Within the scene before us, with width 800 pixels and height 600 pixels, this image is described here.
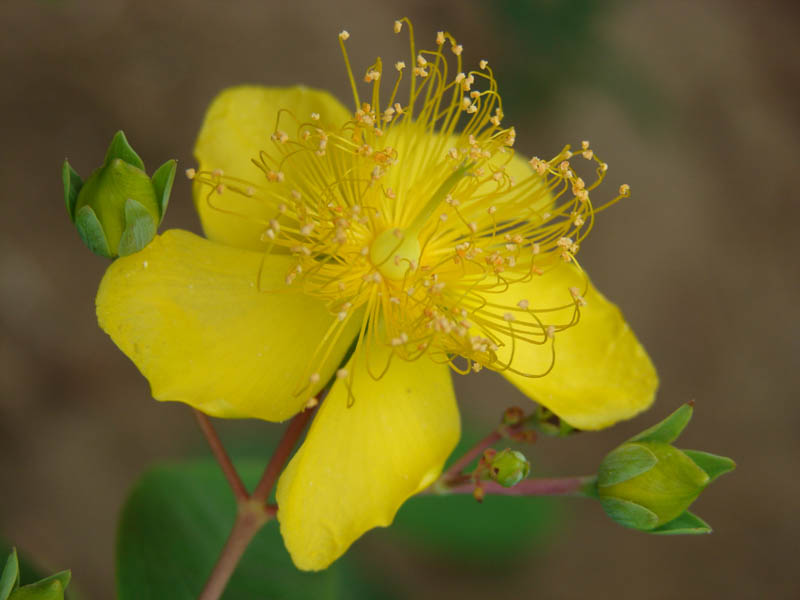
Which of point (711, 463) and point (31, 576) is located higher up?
point (711, 463)

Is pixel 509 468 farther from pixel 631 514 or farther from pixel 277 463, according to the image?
pixel 277 463

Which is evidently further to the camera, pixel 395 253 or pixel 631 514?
pixel 395 253

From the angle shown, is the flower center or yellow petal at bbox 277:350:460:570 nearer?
yellow petal at bbox 277:350:460:570

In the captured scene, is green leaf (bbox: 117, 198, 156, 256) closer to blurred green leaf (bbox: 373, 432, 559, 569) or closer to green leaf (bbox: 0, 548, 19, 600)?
green leaf (bbox: 0, 548, 19, 600)

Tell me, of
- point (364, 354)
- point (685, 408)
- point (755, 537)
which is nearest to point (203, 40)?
point (364, 354)

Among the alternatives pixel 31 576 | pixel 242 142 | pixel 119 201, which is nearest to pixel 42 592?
pixel 31 576

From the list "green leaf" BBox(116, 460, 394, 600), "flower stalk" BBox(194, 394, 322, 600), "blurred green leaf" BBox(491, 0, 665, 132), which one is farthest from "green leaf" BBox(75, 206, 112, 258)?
"blurred green leaf" BBox(491, 0, 665, 132)

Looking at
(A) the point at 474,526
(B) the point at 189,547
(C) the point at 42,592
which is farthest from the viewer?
(A) the point at 474,526
